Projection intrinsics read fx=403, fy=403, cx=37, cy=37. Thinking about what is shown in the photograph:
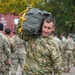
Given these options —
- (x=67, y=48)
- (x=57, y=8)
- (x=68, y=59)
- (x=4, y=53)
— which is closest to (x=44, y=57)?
(x=4, y=53)

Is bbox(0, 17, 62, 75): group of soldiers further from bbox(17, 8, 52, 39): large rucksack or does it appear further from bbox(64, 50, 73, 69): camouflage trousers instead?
bbox(64, 50, 73, 69): camouflage trousers

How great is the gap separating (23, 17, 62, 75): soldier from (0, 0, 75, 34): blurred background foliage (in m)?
22.5

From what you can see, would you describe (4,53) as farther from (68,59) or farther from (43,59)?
(68,59)

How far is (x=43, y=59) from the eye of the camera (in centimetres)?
589

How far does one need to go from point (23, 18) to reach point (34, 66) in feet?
2.37

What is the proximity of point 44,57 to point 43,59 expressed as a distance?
0.03 meters

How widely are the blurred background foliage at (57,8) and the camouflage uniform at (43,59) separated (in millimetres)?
22485

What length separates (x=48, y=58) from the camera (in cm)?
590

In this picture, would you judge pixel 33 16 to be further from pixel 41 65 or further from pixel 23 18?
pixel 41 65

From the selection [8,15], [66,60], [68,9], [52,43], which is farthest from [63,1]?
[52,43]

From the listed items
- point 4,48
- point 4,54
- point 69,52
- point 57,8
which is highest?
point 4,48

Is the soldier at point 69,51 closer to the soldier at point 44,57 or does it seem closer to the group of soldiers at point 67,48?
the group of soldiers at point 67,48

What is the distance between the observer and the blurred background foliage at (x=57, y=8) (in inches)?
1131

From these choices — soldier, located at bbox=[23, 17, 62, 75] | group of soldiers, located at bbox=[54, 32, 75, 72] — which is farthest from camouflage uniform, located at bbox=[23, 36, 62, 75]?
group of soldiers, located at bbox=[54, 32, 75, 72]
